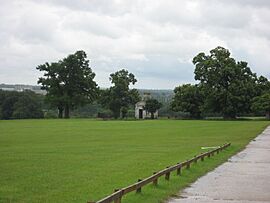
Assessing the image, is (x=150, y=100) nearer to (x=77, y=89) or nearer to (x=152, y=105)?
(x=152, y=105)

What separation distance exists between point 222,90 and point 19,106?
47951 mm

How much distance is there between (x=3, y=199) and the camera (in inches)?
503

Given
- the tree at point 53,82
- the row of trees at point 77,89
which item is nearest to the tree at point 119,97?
the row of trees at point 77,89

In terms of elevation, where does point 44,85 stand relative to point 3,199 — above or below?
above

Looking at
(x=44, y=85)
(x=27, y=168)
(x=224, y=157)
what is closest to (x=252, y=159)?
(x=224, y=157)

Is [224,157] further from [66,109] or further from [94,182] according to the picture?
[66,109]

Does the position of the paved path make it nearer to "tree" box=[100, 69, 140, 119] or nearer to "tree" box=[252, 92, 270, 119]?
"tree" box=[252, 92, 270, 119]

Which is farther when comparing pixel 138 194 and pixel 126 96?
pixel 126 96

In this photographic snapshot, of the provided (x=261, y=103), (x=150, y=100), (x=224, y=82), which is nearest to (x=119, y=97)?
(x=150, y=100)

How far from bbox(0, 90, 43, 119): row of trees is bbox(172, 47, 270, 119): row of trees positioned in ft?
110

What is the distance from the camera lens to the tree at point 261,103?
9794cm

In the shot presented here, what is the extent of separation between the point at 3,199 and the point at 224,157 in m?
15.6

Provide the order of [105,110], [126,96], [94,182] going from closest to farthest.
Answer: [94,182] → [126,96] → [105,110]

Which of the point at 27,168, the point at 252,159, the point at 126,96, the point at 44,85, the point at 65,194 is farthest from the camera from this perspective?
the point at 126,96
